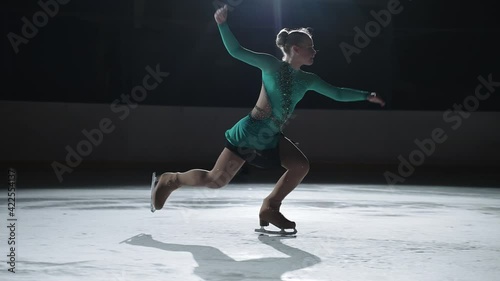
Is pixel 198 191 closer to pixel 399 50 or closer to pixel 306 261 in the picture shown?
pixel 306 261

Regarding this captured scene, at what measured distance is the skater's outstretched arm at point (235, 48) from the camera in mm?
6059

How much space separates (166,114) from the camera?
14820 millimetres

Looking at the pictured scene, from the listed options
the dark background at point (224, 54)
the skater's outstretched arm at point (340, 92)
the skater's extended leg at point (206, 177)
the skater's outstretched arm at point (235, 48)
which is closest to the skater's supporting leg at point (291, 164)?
the skater's extended leg at point (206, 177)

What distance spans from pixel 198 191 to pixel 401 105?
11366mm

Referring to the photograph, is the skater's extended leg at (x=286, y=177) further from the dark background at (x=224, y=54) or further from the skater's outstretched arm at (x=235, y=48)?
the dark background at (x=224, y=54)

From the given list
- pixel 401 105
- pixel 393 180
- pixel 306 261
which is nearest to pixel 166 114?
pixel 393 180

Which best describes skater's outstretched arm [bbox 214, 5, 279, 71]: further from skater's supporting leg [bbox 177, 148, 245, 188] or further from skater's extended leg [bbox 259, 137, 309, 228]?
skater's supporting leg [bbox 177, 148, 245, 188]

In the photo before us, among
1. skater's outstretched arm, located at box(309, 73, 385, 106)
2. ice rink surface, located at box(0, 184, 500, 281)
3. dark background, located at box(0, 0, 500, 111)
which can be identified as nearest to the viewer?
ice rink surface, located at box(0, 184, 500, 281)

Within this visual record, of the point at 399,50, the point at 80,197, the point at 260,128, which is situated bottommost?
the point at 80,197

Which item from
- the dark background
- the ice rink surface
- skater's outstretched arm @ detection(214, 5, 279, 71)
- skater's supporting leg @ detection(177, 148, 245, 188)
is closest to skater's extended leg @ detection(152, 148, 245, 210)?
skater's supporting leg @ detection(177, 148, 245, 188)

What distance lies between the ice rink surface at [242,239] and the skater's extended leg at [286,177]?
0.17 metres

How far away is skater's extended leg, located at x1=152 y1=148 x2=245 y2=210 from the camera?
20.8ft

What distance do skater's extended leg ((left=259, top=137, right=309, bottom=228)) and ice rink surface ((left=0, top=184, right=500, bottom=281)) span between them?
167 mm

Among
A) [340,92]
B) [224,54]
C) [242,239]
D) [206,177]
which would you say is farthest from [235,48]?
[224,54]
